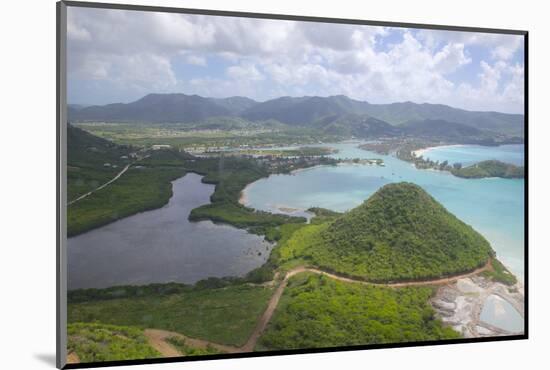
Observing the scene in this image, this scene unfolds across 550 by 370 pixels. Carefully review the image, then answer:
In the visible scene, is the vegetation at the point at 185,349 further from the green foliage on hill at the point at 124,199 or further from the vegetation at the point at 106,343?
the green foliage on hill at the point at 124,199

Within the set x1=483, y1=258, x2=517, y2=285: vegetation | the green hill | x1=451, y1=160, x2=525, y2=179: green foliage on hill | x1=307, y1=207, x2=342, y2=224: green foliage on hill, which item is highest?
x1=451, y1=160, x2=525, y2=179: green foliage on hill

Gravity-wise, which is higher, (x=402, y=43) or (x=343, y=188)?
(x=402, y=43)

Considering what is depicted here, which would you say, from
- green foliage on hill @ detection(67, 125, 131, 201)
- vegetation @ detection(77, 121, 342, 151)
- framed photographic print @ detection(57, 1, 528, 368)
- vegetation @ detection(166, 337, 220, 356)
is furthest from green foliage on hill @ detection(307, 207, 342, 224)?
green foliage on hill @ detection(67, 125, 131, 201)

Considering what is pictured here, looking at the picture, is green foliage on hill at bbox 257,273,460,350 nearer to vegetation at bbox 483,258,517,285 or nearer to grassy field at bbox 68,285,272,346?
grassy field at bbox 68,285,272,346

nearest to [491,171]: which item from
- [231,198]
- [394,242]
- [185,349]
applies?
[394,242]

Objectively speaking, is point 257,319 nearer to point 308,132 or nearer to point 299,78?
point 308,132

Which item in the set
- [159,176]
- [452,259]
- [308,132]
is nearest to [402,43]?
[308,132]

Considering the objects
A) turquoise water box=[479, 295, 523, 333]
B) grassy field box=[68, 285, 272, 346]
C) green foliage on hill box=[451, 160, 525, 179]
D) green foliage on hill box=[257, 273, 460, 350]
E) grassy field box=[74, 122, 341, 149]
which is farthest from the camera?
green foliage on hill box=[451, 160, 525, 179]
